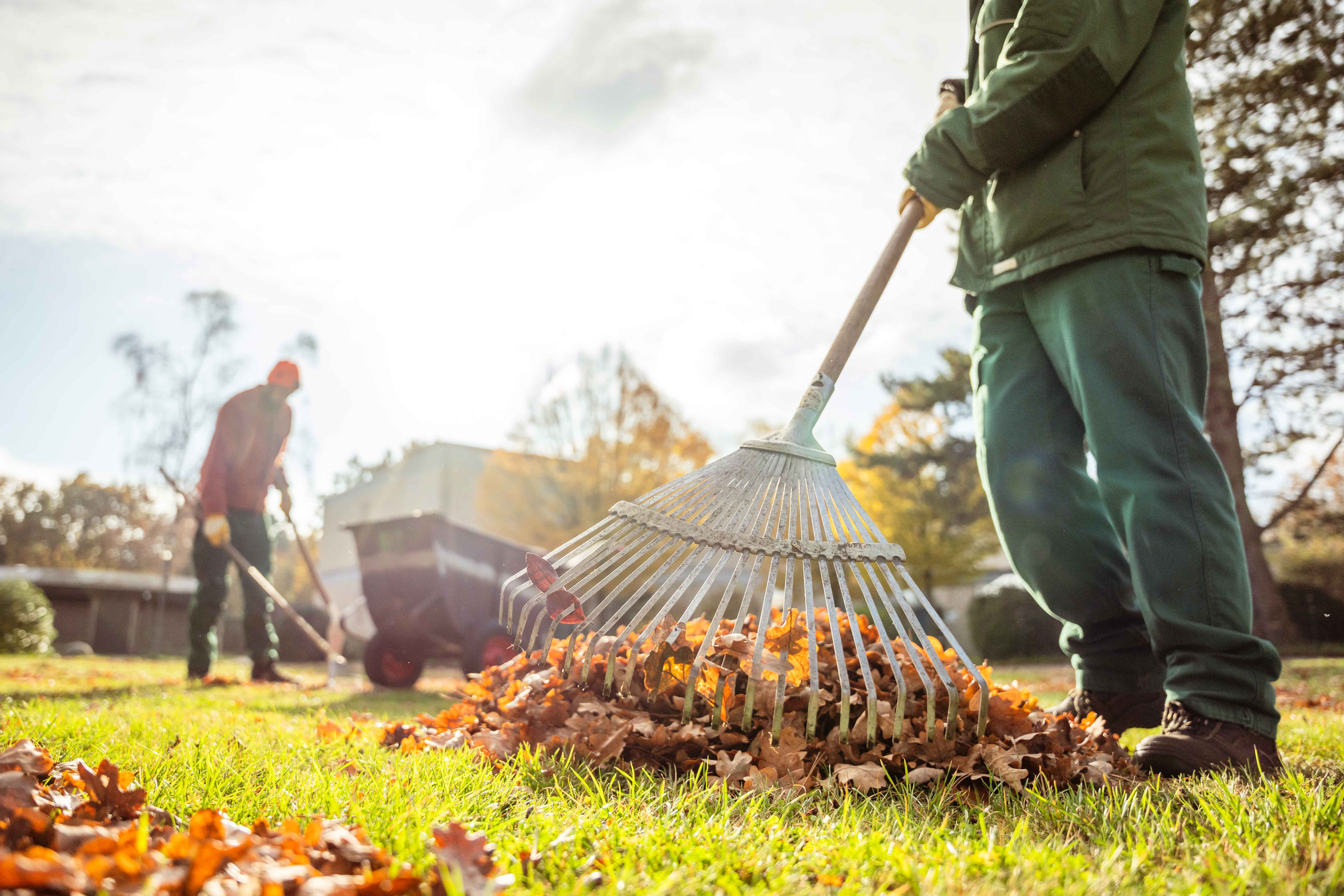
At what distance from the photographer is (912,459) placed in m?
16.3

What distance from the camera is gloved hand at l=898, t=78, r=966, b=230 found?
98.7 inches

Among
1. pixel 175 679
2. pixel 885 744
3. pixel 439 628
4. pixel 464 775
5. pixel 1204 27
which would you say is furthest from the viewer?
pixel 1204 27

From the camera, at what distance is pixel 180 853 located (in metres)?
0.95

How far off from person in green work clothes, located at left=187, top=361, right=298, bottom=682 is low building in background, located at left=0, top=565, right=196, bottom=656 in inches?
458

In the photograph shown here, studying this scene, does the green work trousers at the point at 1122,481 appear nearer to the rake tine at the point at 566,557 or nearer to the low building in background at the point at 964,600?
Answer: the rake tine at the point at 566,557

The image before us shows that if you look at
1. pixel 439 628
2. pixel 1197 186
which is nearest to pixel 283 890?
pixel 1197 186

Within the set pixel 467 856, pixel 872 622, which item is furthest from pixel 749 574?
pixel 467 856

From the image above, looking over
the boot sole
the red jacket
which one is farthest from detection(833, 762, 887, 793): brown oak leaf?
the red jacket

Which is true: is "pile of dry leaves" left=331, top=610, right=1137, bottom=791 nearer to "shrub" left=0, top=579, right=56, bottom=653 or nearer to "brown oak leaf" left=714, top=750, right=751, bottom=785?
"brown oak leaf" left=714, top=750, right=751, bottom=785

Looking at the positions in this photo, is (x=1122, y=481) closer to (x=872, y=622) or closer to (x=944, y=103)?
(x=872, y=622)

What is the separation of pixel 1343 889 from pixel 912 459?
621 inches

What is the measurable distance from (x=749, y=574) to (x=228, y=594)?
17.6 ft

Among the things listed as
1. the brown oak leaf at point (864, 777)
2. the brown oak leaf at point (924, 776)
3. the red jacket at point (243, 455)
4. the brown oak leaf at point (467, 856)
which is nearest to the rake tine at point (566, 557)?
the brown oak leaf at point (467, 856)

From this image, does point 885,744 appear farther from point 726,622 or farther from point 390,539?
point 390,539
